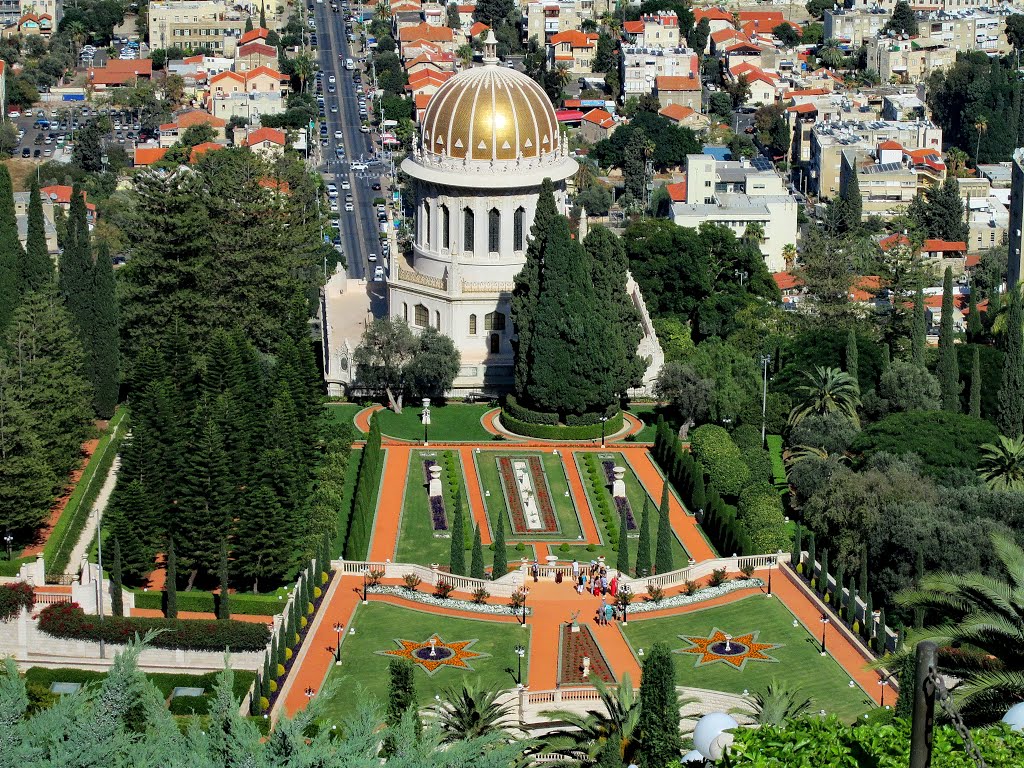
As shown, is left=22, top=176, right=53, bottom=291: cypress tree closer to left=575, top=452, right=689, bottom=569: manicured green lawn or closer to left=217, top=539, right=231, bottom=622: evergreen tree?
left=575, top=452, right=689, bottom=569: manicured green lawn

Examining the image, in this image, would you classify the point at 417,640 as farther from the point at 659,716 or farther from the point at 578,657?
the point at 659,716

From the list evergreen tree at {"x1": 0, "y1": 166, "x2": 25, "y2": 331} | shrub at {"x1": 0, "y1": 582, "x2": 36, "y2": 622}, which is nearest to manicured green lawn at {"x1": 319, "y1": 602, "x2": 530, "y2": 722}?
shrub at {"x1": 0, "y1": 582, "x2": 36, "y2": 622}

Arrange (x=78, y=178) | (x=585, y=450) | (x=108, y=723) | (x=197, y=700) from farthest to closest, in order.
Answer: (x=78, y=178) < (x=585, y=450) < (x=197, y=700) < (x=108, y=723)

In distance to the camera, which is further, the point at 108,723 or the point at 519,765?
the point at 519,765

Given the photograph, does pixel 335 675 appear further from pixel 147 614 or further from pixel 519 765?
pixel 519 765

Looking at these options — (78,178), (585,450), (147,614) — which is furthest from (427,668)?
(78,178)

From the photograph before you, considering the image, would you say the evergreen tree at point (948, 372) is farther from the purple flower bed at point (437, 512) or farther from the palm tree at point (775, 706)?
the palm tree at point (775, 706)

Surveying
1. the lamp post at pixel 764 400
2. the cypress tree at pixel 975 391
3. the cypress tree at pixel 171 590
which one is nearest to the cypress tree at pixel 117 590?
the cypress tree at pixel 171 590
